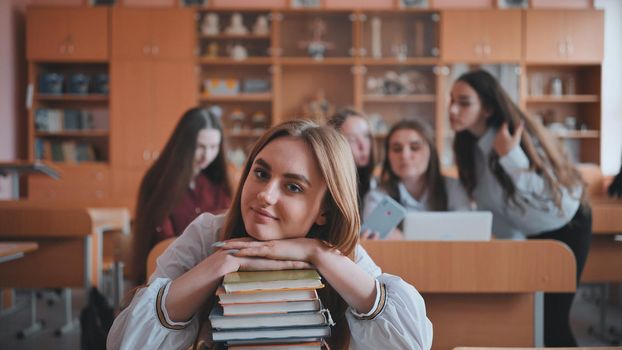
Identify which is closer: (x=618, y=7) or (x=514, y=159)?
(x=514, y=159)

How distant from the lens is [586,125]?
21.9ft

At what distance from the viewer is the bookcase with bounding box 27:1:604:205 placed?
21.1 ft

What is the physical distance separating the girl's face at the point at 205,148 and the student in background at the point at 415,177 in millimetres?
700

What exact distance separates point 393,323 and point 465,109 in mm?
1548

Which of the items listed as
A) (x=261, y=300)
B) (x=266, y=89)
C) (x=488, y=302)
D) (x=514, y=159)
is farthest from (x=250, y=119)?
(x=261, y=300)

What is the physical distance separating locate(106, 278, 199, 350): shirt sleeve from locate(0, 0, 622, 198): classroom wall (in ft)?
18.9

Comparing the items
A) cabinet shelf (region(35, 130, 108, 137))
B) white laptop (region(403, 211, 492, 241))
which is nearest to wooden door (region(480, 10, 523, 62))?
cabinet shelf (region(35, 130, 108, 137))

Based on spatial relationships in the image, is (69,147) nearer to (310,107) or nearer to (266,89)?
(266,89)

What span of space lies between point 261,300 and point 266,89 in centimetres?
568

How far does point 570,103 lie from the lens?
22.5 ft

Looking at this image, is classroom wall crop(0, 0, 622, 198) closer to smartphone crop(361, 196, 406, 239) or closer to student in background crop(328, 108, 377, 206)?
student in background crop(328, 108, 377, 206)

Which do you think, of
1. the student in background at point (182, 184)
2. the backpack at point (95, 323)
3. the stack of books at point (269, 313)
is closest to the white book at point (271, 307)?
the stack of books at point (269, 313)

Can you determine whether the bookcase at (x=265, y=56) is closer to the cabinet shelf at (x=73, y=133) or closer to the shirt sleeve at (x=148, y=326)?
the cabinet shelf at (x=73, y=133)

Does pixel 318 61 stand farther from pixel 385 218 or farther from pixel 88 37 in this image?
pixel 385 218
